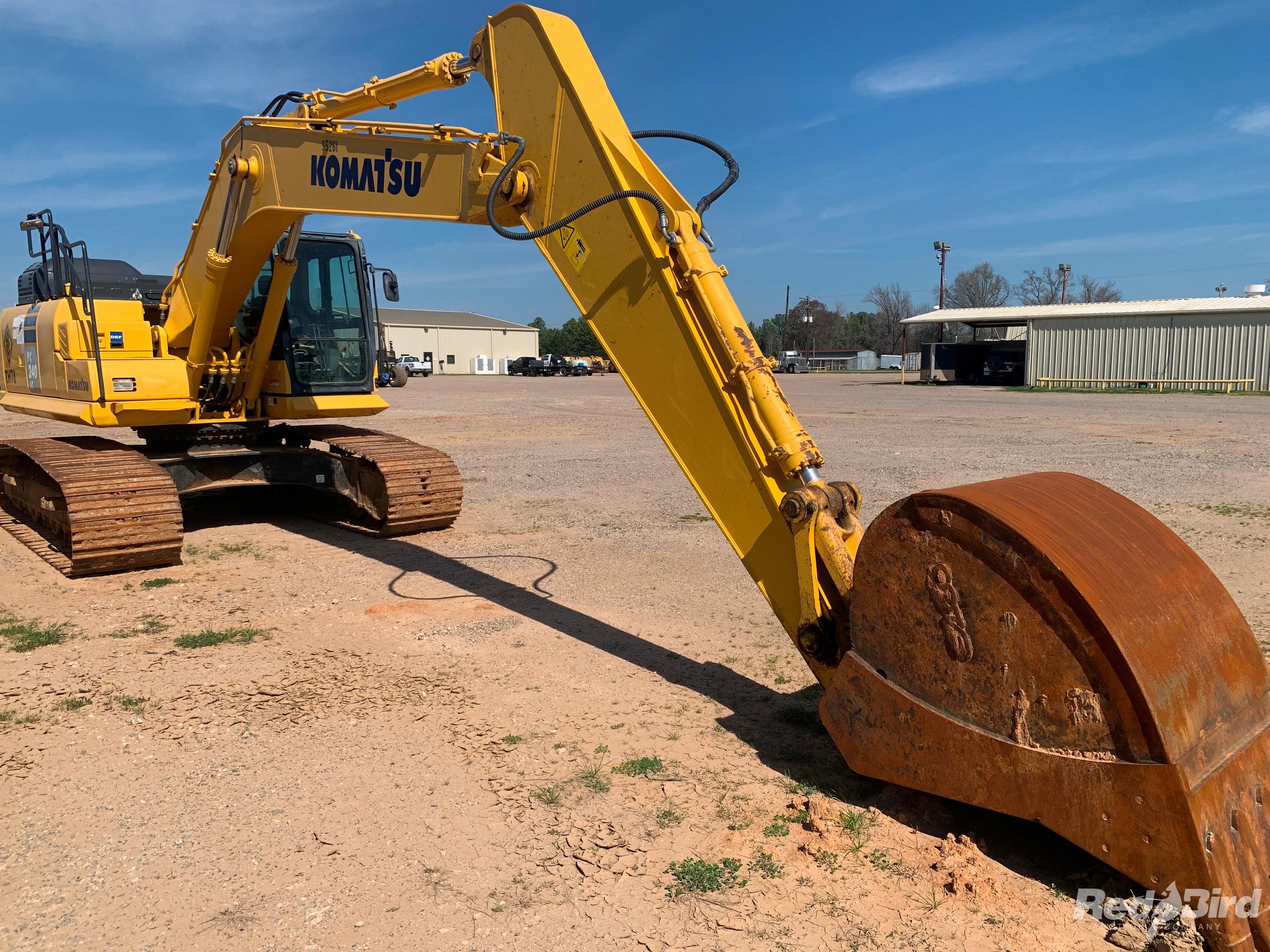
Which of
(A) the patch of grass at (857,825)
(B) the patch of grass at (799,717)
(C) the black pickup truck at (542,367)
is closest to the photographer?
(A) the patch of grass at (857,825)

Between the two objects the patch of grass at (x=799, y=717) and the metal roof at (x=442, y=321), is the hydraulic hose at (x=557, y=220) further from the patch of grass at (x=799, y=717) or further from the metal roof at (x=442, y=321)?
the metal roof at (x=442, y=321)

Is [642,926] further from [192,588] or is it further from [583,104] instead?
[192,588]

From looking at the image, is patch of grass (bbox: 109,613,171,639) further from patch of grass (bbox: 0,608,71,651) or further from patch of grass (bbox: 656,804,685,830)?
patch of grass (bbox: 656,804,685,830)

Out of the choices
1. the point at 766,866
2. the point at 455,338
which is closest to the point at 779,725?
the point at 766,866

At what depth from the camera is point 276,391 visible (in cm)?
945

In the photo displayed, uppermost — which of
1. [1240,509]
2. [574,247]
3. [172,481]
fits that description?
[574,247]

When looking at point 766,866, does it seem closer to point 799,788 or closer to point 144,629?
point 799,788

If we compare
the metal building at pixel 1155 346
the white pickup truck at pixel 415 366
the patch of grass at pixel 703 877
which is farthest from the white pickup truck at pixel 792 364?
the patch of grass at pixel 703 877

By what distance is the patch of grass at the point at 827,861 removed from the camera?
11.3 ft

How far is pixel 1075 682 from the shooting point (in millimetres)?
3074

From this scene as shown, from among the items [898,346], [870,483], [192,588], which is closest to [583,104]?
[192,588]

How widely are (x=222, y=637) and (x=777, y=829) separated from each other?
13.4 ft

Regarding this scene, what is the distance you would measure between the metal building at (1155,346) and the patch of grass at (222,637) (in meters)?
38.2

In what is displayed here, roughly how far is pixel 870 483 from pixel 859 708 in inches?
332
